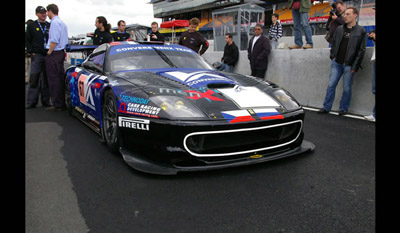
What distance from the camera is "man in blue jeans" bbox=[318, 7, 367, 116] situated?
5.06 metres

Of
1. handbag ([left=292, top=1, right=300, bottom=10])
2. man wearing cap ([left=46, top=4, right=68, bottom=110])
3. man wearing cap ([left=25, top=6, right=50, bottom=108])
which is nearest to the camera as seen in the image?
man wearing cap ([left=46, top=4, right=68, bottom=110])

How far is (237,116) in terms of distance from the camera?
266 cm

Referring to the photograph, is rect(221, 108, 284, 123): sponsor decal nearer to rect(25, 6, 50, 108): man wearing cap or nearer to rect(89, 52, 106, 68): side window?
rect(89, 52, 106, 68): side window

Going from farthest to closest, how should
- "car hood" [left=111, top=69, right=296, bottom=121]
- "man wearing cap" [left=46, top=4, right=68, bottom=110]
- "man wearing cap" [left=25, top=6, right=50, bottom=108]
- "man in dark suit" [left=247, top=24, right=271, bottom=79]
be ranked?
"man in dark suit" [left=247, top=24, right=271, bottom=79] < "man wearing cap" [left=25, top=6, right=50, bottom=108] < "man wearing cap" [left=46, top=4, right=68, bottom=110] < "car hood" [left=111, top=69, right=296, bottom=121]

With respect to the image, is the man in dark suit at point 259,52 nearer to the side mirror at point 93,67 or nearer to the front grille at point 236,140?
the side mirror at point 93,67

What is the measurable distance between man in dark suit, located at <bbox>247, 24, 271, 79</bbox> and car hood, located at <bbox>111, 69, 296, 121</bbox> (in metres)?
3.41

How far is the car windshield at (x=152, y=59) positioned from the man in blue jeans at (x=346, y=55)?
7.77 feet

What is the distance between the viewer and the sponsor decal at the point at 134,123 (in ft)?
8.87

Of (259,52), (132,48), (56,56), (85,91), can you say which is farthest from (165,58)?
(259,52)

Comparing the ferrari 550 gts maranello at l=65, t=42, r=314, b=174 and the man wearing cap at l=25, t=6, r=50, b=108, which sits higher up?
the man wearing cap at l=25, t=6, r=50, b=108

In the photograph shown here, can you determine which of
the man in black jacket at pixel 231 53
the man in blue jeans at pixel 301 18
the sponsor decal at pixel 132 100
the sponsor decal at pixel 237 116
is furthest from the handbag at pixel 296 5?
the sponsor decal at pixel 132 100

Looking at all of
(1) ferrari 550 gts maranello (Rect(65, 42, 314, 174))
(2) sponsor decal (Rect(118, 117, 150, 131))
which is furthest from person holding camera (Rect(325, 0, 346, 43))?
(2) sponsor decal (Rect(118, 117, 150, 131))
